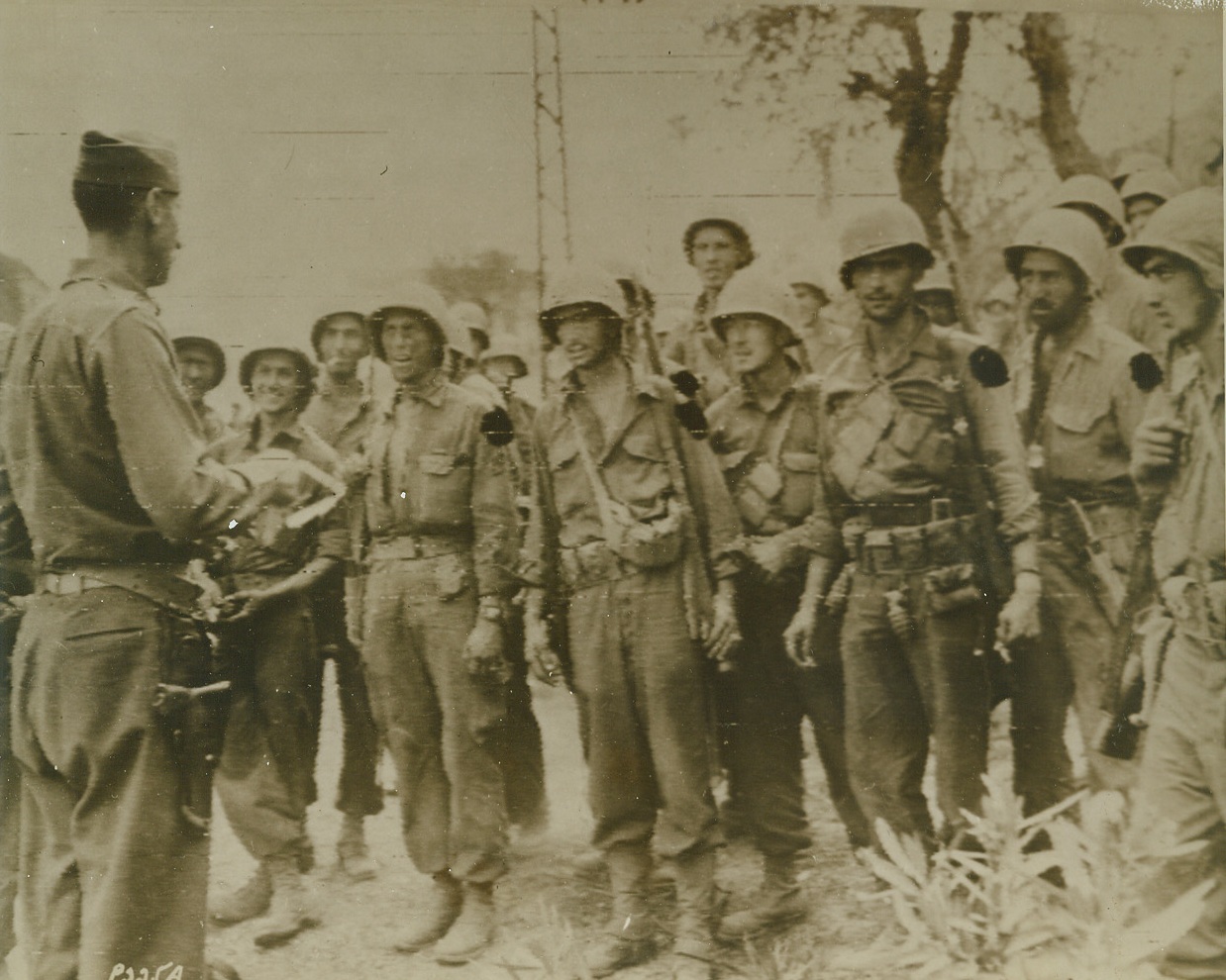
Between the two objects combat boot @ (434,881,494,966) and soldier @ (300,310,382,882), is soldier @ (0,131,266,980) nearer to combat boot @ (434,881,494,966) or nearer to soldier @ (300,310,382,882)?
soldier @ (300,310,382,882)

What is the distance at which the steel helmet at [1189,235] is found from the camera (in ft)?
14.4

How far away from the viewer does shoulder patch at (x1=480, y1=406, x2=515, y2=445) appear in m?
4.19

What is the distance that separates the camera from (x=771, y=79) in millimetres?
4320

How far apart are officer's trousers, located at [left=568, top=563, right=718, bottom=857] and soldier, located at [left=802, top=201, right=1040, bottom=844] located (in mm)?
588

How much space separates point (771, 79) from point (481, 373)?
1.66 m

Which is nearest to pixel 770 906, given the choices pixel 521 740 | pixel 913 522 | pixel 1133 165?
pixel 521 740

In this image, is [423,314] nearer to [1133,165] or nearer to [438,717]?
[438,717]

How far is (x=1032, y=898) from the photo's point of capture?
4.17 meters

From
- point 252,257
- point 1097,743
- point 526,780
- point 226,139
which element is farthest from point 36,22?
point 1097,743

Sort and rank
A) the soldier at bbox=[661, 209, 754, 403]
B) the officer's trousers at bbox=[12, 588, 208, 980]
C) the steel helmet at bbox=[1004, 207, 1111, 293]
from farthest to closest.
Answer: the steel helmet at bbox=[1004, 207, 1111, 293]
the soldier at bbox=[661, 209, 754, 403]
the officer's trousers at bbox=[12, 588, 208, 980]

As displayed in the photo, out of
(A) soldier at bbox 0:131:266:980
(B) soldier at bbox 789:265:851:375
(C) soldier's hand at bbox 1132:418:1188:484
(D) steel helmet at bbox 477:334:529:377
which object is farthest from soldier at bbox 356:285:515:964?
(C) soldier's hand at bbox 1132:418:1188:484

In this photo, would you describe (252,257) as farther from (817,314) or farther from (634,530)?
(817,314)

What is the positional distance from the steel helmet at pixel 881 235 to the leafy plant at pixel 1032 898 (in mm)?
2094

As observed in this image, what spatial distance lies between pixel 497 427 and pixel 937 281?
1844 millimetres
